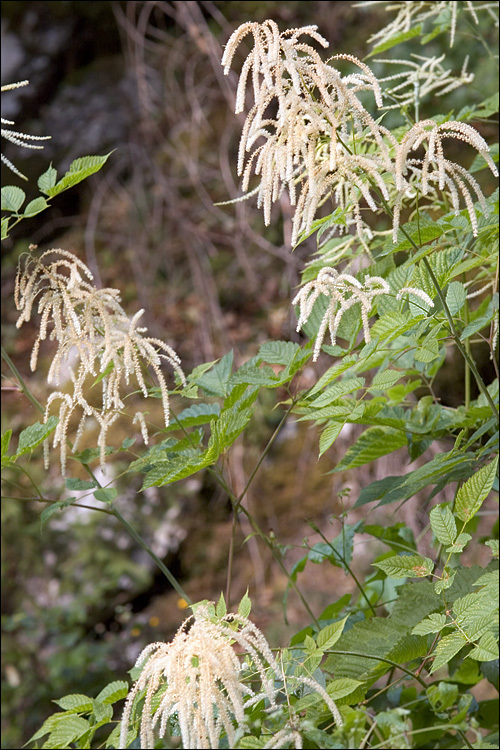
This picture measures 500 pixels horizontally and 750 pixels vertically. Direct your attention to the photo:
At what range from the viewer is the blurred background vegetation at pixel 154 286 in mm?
2764

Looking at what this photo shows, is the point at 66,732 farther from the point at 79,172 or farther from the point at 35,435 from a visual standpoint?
the point at 79,172

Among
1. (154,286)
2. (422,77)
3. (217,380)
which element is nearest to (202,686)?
(217,380)

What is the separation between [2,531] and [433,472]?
7.00ft

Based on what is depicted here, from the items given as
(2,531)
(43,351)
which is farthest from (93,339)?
(43,351)

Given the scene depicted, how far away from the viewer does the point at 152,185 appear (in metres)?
3.98

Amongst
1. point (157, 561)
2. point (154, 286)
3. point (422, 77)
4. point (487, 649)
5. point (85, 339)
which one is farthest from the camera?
point (154, 286)

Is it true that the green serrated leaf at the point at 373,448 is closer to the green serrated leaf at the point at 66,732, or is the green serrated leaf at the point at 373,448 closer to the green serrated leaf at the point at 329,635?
the green serrated leaf at the point at 329,635

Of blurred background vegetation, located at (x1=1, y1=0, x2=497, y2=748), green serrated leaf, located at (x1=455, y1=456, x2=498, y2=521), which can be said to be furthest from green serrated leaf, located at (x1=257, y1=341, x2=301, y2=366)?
blurred background vegetation, located at (x1=1, y1=0, x2=497, y2=748)

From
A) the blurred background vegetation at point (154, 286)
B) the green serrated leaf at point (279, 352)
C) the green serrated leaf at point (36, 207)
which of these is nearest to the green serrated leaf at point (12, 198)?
the green serrated leaf at point (36, 207)

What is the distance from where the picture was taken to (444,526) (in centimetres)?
88

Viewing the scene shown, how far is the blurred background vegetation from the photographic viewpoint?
→ 2764 mm

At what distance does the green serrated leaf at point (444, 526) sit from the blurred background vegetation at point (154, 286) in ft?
5.90

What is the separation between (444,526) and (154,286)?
3.10 meters

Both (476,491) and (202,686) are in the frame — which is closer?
(202,686)
